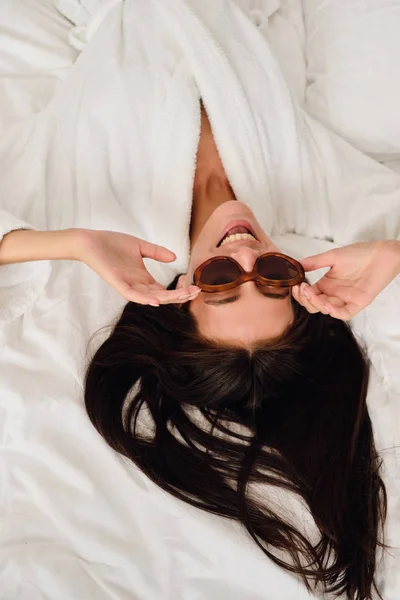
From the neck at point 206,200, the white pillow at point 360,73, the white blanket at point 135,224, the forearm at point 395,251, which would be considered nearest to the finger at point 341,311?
the forearm at point 395,251

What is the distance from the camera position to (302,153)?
131 cm

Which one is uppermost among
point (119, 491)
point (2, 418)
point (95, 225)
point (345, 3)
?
point (345, 3)

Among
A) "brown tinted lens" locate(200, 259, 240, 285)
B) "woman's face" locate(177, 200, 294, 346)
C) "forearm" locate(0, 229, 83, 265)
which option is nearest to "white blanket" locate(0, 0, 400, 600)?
"forearm" locate(0, 229, 83, 265)

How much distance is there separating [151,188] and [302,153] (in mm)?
379

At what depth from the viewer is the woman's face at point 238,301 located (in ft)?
3.15

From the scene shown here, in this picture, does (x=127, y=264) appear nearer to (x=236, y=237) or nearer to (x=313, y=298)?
(x=236, y=237)

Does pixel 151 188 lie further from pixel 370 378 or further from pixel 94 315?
pixel 370 378

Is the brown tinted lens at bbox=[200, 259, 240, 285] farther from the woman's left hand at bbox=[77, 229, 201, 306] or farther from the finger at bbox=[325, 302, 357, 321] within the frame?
the finger at bbox=[325, 302, 357, 321]

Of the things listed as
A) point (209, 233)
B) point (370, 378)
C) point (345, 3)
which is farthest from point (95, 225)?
point (345, 3)

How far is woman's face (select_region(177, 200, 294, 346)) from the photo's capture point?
96cm

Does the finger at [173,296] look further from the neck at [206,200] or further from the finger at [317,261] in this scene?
the neck at [206,200]

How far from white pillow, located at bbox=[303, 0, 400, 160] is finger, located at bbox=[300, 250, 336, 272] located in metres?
0.51

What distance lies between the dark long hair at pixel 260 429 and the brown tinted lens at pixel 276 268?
0.48 feet

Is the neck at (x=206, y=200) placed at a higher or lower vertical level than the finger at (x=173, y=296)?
lower
